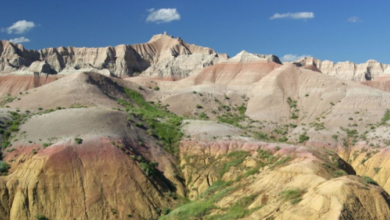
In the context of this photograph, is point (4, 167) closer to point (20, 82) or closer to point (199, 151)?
point (199, 151)

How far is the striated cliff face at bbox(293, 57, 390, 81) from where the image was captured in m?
179

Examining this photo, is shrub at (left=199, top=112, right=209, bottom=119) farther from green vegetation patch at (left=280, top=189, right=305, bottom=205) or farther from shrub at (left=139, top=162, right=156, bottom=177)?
green vegetation patch at (left=280, top=189, right=305, bottom=205)

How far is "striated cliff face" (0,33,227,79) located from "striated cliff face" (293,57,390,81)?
1639 inches

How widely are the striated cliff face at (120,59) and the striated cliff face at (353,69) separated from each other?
41640 millimetres

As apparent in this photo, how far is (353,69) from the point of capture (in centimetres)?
18538

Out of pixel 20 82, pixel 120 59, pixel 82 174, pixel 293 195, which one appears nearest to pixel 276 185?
pixel 293 195

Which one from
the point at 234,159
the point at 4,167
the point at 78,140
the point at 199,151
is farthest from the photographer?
the point at 199,151

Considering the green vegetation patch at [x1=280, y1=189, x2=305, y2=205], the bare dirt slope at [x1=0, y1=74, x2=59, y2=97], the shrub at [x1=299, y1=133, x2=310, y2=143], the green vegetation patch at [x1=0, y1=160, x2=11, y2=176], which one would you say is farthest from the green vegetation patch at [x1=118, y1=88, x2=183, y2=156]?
the bare dirt slope at [x1=0, y1=74, x2=59, y2=97]

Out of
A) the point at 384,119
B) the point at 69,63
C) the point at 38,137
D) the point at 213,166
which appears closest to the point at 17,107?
the point at 38,137

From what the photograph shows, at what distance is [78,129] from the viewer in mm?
50000

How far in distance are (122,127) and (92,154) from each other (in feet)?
23.7

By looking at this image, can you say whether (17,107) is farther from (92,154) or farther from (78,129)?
(92,154)

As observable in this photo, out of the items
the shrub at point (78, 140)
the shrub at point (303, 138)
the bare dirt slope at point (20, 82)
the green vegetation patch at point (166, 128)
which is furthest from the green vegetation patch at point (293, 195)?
the bare dirt slope at point (20, 82)

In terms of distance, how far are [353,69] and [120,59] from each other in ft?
269
